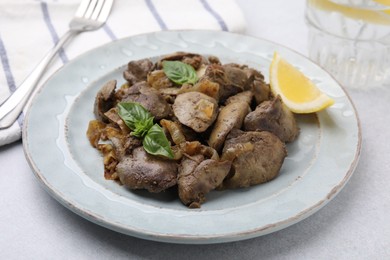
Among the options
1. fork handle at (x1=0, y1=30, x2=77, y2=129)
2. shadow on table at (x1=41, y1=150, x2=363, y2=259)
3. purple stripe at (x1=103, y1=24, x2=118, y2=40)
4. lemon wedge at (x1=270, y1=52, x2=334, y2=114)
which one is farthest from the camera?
purple stripe at (x1=103, y1=24, x2=118, y2=40)

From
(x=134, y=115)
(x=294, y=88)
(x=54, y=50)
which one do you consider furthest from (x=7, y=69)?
(x=294, y=88)

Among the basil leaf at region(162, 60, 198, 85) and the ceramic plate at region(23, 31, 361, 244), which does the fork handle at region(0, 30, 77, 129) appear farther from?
the basil leaf at region(162, 60, 198, 85)

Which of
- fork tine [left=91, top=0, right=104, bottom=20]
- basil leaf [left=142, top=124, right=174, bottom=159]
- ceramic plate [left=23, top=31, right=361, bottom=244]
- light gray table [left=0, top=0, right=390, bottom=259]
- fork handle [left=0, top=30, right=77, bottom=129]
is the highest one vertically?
basil leaf [left=142, top=124, right=174, bottom=159]

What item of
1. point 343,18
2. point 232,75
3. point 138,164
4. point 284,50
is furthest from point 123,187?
point 343,18

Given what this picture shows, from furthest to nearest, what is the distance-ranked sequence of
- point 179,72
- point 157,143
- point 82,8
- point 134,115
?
1. point 82,8
2. point 179,72
3. point 134,115
4. point 157,143

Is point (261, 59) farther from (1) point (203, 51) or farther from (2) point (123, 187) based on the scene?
(2) point (123, 187)

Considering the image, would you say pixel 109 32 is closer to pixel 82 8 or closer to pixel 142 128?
pixel 82 8

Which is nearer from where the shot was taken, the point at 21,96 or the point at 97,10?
the point at 21,96

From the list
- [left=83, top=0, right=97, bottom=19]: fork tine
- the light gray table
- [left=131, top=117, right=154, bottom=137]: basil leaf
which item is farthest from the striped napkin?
[left=131, top=117, right=154, bottom=137]: basil leaf
